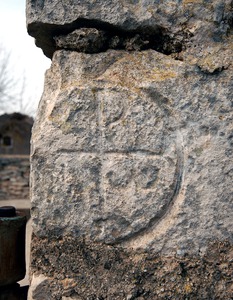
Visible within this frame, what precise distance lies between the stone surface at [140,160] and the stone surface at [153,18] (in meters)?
0.10

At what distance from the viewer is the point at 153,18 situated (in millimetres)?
1281

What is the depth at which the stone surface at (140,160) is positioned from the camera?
1216mm

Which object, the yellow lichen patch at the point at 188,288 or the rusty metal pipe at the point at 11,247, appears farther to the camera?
the rusty metal pipe at the point at 11,247

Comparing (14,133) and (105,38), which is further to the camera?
(14,133)

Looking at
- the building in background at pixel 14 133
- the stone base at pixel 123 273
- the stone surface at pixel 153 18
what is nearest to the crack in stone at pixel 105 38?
the stone surface at pixel 153 18

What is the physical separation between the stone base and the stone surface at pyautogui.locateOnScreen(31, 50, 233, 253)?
1.4 inches

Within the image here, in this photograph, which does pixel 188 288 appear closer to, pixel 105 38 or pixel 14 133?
pixel 105 38

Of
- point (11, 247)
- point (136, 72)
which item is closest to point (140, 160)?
point (136, 72)

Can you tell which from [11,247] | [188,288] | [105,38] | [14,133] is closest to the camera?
[188,288]

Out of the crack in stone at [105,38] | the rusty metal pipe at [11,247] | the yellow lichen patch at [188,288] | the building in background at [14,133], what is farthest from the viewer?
the building in background at [14,133]

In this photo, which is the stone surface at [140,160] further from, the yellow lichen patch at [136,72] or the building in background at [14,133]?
the building in background at [14,133]

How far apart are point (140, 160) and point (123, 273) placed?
0.36m

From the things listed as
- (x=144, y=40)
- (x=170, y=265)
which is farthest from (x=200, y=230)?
(x=144, y=40)

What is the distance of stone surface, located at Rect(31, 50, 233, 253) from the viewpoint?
3.99 feet
